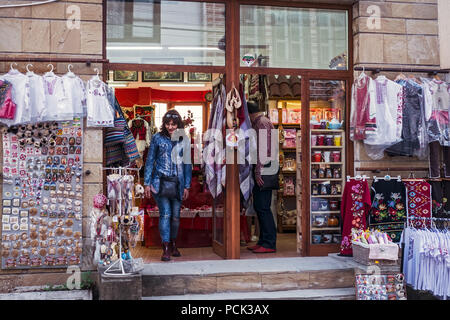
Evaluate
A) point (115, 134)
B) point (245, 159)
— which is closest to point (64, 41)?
point (115, 134)

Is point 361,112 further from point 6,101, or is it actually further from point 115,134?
point 6,101

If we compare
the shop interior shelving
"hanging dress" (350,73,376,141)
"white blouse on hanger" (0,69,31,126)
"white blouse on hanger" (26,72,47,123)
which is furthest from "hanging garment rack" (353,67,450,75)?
"white blouse on hanger" (0,69,31,126)

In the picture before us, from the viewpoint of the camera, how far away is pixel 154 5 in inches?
244

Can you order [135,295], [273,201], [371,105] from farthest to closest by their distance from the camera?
[273,201] < [371,105] < [135,295]

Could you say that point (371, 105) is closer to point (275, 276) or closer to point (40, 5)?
point (275, 276)

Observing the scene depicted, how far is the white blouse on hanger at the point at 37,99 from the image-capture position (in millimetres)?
5301

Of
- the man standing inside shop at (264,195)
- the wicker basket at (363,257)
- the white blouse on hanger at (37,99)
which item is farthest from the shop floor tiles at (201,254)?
the white blouse on hanger at (37,99)

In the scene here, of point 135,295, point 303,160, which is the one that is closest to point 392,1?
point 303,160

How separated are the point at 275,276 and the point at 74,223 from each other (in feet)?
7.68

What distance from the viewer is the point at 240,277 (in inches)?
214

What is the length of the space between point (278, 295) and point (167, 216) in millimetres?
1772

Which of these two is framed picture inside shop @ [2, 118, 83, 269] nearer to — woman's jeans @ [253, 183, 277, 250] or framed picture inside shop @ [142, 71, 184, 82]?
woman's jeans @ [253, 183, 277, 250]

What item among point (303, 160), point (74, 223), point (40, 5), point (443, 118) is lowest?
point (74, 223)

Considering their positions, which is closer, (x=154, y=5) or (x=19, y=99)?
(x=19, y=99)
